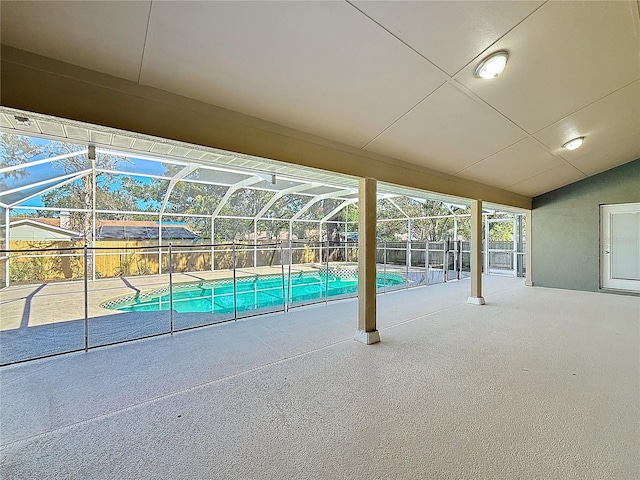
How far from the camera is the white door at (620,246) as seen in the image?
6.05 metres

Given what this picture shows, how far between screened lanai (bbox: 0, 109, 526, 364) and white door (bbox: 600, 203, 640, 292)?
2219mm

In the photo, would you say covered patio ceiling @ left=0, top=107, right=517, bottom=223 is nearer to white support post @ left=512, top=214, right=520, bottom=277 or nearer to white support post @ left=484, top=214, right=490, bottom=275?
white support post @ left=484, top=214, right=490, bottom=275

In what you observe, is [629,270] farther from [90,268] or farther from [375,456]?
[90,268]

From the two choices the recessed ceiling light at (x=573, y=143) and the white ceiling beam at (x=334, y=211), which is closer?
the recessed ceiling light at (x=573, y=143)

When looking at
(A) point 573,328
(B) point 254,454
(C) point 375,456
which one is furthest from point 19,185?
(A) point 573,328

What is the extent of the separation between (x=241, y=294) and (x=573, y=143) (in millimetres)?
7204

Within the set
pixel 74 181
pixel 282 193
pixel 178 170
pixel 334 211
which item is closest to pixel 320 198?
pixel 282 193

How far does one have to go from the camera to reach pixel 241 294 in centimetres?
791

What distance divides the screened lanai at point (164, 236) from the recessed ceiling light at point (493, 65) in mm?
1638

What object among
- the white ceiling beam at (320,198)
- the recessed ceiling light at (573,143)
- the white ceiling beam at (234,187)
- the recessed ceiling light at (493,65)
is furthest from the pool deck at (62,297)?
the recessed ceiling light at (573,143)

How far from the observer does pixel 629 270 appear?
6.13m

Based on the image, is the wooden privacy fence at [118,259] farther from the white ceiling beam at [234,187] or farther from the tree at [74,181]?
the white ceiling beam at [234,187]

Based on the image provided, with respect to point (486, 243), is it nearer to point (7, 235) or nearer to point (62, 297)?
point (62, 297)

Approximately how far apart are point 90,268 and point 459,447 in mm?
9276
